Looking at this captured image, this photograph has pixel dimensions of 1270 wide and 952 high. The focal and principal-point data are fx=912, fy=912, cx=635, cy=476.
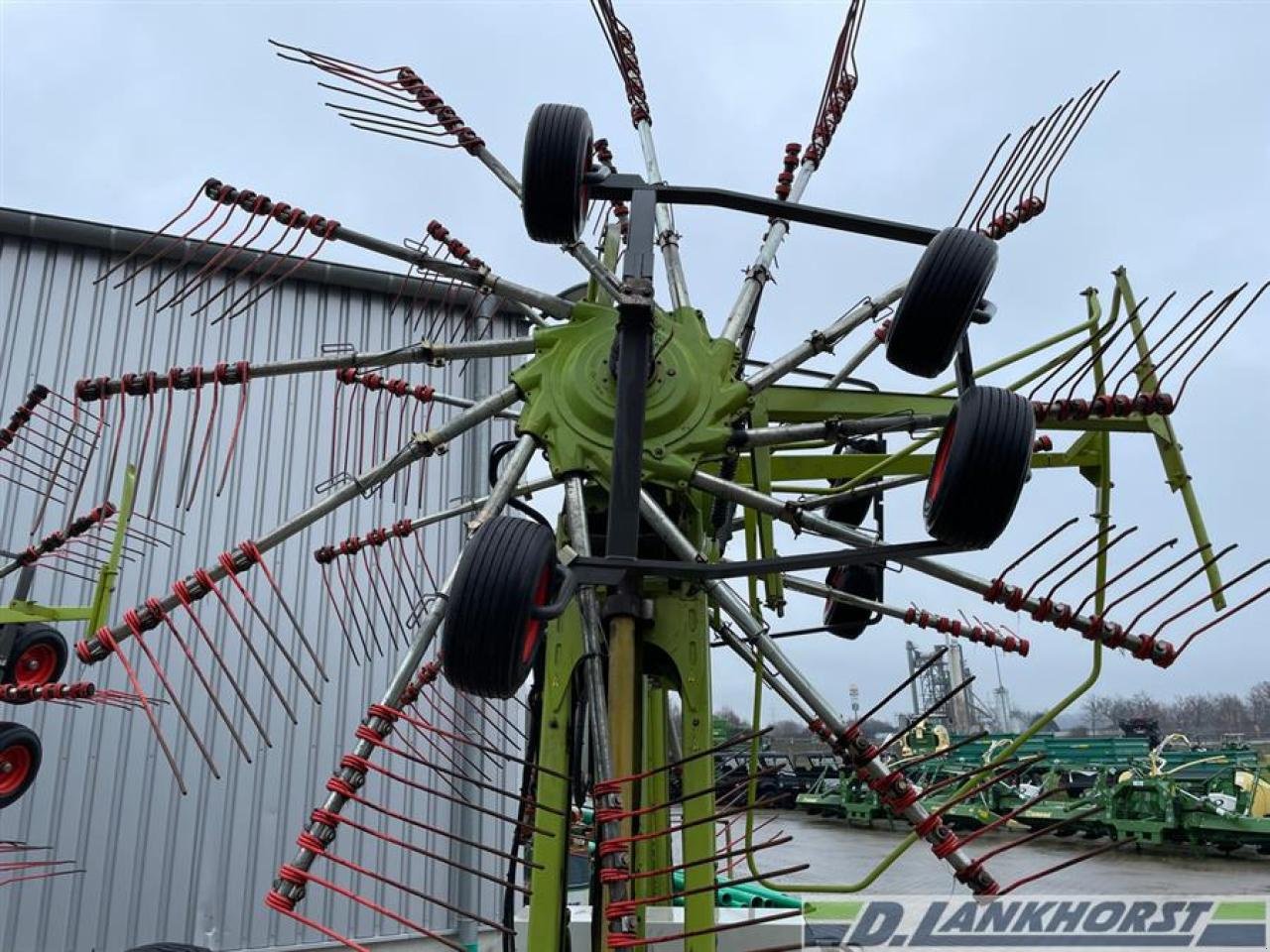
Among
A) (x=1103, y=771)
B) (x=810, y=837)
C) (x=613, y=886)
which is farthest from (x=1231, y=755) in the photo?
(x=613, y=886)

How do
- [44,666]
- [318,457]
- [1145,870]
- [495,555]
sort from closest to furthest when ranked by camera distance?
[495,555]
[44,666]
[318,457]
[1145,870]

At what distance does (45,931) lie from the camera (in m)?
7.77

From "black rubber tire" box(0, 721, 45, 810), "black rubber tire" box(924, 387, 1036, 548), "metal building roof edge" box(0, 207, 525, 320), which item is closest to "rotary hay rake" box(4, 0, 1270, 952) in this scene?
"black rubber tire" box(924, 387, 1036, 548)

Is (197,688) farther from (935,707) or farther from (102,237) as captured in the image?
(935,707)

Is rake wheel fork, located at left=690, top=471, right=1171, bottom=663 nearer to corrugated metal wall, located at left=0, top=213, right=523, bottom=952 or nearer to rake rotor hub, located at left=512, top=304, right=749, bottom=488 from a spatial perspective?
rake rotor hub, located at left=512, top=304, right=749, bottom=488

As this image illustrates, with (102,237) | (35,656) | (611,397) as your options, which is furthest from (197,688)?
(611,397)

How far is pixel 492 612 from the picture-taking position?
2939mm

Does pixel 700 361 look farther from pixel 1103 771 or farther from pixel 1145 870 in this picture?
pixel 1103 771

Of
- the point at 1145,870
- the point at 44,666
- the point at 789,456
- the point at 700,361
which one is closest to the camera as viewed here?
the point at 700,361

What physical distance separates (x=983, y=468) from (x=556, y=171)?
7.07ft

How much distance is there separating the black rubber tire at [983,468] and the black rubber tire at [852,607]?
2886 mm

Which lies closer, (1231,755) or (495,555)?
(495,555)

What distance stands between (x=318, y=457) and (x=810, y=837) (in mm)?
15985

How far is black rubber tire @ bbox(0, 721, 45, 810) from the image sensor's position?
6.58 m
